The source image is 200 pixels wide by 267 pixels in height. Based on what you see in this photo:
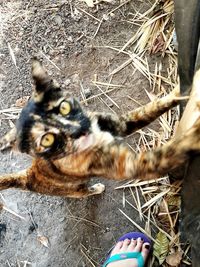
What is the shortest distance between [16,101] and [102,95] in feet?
2.26

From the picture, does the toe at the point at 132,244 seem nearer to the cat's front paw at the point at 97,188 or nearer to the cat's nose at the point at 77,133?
the cat's front paw at the point at 97,188

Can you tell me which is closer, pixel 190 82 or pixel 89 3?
pixel 190 82

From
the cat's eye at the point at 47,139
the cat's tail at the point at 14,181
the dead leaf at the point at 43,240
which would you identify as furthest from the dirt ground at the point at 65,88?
the cat's eye at the point at 47,139

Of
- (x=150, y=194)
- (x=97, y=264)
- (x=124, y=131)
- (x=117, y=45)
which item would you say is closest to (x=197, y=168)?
(x=124, y=131)

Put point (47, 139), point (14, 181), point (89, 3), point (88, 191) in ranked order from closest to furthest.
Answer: point (47, 139) < point (14, 181) < point (88, 191) < point (89, 3)

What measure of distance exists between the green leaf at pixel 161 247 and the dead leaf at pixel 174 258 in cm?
4

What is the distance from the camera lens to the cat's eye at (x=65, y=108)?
2.60m

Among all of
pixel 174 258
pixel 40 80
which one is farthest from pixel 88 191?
pixel 40 80

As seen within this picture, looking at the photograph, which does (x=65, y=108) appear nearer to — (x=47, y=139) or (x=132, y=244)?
(x=47, y=139)

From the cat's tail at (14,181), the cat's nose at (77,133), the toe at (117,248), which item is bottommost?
the toe at (117,248)

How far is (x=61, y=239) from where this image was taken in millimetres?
3646

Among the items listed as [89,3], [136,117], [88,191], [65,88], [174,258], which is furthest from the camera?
[89,3]

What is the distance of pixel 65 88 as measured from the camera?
13.2 ft

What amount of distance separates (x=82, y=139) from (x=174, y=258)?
1162 millimetres
